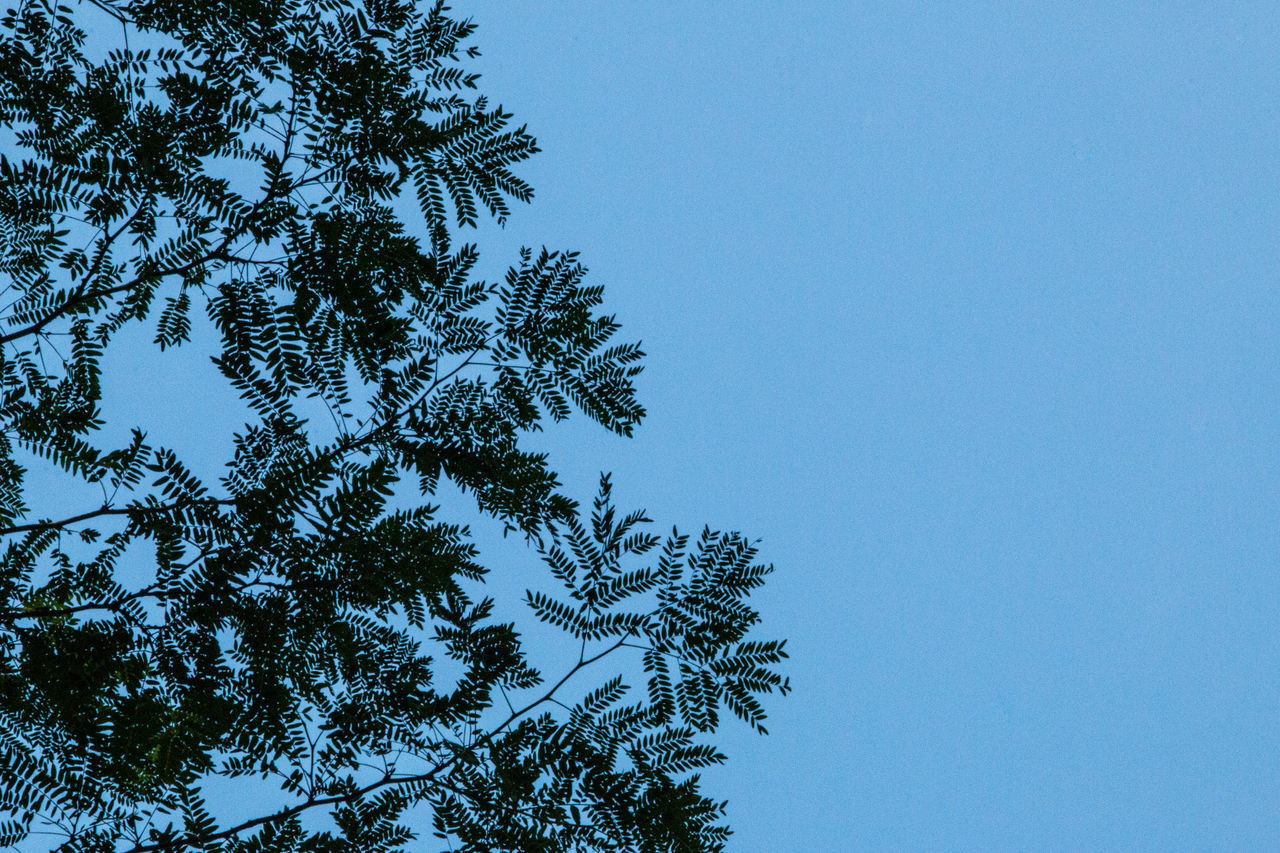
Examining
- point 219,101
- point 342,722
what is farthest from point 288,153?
point 342,722

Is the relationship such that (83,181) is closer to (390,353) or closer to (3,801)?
(390,353)

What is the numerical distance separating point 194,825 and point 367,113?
2.44 metres

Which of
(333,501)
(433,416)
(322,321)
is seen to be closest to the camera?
(333,501)

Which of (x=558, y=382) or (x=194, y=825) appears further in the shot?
(x=558, y=382)

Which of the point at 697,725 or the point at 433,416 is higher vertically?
the point at 433,416

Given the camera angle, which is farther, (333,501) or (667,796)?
(667,796)

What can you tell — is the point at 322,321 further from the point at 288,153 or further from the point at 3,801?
the point at 3,801

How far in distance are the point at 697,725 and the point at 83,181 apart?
9.86 feet

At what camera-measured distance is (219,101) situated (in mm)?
3000

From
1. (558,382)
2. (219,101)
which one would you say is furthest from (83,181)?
(558,382)

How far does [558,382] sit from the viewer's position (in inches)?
140

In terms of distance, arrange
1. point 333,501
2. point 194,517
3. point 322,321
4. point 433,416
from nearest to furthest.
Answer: point 333,501 → point 194,517 → point 322,321 → point 433,416

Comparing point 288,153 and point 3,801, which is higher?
point 288,153

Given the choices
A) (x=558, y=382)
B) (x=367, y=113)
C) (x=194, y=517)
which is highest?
(x=367, y=113)
